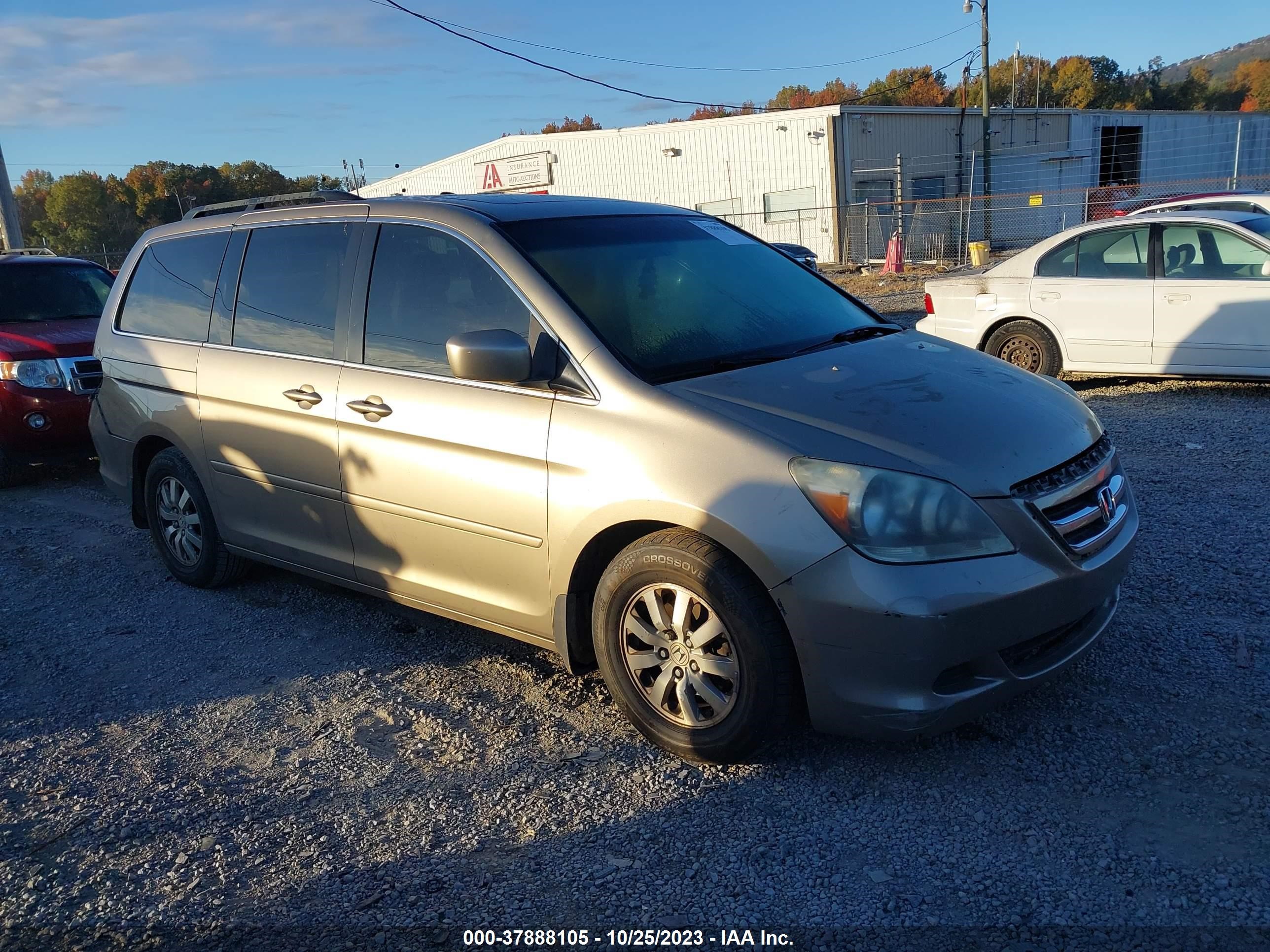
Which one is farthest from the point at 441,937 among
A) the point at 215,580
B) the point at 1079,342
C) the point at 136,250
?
the point at 1079,342

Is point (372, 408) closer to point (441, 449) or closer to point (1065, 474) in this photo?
point (441, 449)

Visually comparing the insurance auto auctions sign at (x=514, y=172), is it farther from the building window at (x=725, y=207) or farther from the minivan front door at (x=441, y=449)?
the minivan front door at (x=441, y=449)

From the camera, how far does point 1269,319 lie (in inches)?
308

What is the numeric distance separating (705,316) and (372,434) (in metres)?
1.45

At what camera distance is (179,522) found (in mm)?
5461

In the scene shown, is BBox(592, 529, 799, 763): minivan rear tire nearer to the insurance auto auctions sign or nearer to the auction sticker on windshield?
the auction sticker on windshield

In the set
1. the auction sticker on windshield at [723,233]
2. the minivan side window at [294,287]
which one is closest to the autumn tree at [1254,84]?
the auction sticker on windshield at [723,233]

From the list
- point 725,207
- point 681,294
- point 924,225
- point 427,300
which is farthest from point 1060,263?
point 725,207

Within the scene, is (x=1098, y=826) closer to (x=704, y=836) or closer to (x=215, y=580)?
(x=704, y=836)

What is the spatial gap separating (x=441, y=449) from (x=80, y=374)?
19.1ft

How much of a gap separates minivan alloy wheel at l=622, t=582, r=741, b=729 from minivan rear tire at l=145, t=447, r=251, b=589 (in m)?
2.78

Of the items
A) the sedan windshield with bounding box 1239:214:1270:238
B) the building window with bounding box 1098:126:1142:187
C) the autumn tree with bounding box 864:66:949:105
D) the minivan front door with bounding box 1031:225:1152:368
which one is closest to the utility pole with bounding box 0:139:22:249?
the minivan front door with bounding box 1031:225:1152:368

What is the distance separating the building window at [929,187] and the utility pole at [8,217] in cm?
2396

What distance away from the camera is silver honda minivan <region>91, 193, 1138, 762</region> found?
303 centimetres
